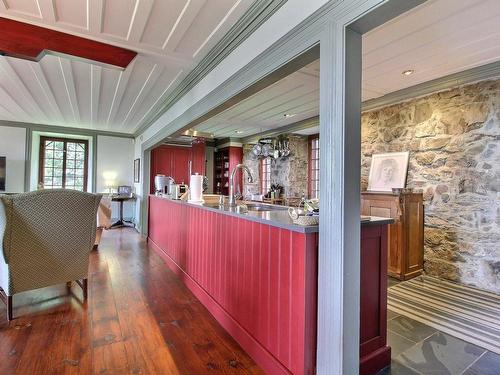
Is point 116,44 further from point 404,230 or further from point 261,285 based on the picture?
point 404,230

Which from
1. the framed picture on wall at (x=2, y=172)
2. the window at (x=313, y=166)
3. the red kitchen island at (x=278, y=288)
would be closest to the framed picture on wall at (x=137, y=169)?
the framed picture on wall at (x=2, y=172)

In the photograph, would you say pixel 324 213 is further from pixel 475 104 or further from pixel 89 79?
pixel 89 79

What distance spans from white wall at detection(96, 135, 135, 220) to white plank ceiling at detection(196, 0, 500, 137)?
185 inches

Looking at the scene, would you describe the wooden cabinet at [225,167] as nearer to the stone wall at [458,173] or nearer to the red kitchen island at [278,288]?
the stone wall at [458,173]

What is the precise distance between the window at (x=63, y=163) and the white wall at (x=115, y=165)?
0.53 m

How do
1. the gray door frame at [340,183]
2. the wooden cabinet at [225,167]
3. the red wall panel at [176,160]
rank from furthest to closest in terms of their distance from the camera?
the wooden cabinet at [225,167] < the red wall panel at [176,160] < the gray door frame at [340,183]

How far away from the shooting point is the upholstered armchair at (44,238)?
2.23 meters

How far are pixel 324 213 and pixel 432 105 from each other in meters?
3.12

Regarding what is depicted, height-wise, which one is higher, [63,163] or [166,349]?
[63,163]

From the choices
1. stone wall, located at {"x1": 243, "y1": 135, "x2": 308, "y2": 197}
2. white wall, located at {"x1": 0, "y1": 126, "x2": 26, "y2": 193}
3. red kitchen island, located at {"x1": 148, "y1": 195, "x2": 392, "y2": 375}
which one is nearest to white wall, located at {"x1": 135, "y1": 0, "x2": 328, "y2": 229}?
red kitchen island, located at {"x1": 148, "y1": 195, "x2": 392, "y2": 375}

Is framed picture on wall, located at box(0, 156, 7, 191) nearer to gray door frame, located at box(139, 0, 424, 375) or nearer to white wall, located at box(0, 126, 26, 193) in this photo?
white wall, located at box(0, 126, 26, 193)

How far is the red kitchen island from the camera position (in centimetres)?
144

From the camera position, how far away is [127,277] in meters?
3.35

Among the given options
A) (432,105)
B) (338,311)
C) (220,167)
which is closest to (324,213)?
(338,311)
